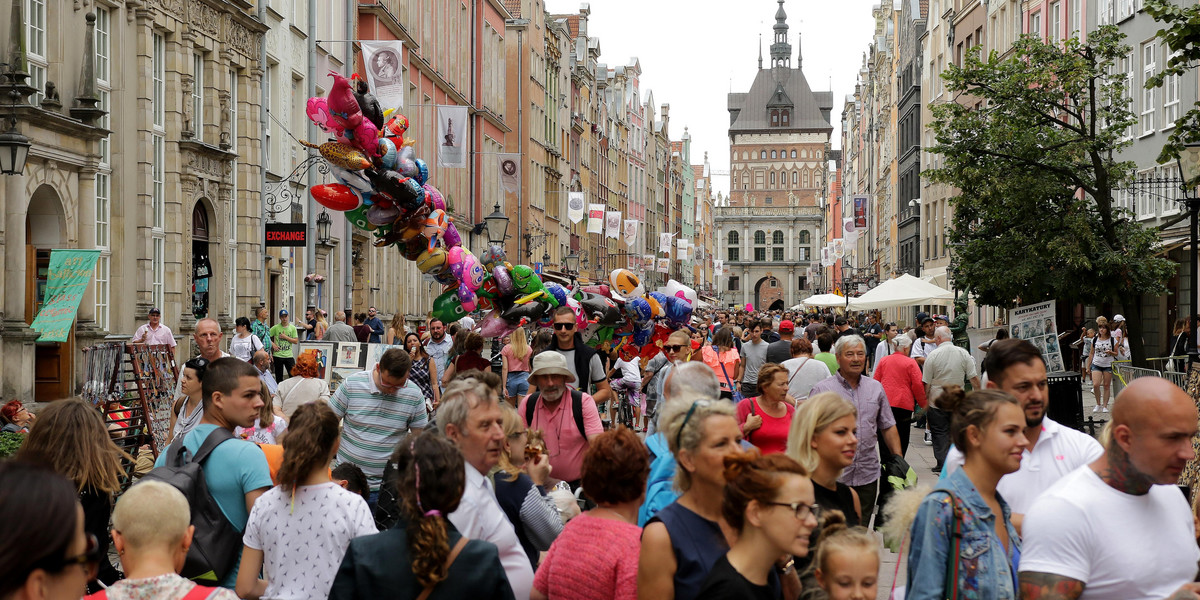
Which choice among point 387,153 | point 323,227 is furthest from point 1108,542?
point 323,227

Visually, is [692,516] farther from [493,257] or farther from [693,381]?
[493,257]

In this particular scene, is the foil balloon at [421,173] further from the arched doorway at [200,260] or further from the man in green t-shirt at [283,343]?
the arched doorway at [200,260]

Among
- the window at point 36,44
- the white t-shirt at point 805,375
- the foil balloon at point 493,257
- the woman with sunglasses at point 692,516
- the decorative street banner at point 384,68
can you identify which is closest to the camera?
the woman with sunglasses at point 692,516

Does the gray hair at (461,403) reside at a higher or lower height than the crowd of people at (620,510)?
higher

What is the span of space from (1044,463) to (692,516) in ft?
4.94

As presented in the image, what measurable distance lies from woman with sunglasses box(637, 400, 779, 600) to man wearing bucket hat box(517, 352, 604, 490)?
3.07 m

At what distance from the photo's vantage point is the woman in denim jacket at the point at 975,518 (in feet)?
13.0

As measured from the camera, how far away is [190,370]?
769cm

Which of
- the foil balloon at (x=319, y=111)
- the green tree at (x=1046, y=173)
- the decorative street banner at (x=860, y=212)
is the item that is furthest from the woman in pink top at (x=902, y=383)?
the decorative street banner at (x=860, y=212)

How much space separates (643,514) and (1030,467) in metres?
1.52

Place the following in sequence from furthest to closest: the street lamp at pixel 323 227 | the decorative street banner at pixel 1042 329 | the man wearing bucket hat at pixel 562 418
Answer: the street lamp at pixel 323 227, the decorative street banner at pixel 1042 329, the man wearing bucket hat at pixel 562 418

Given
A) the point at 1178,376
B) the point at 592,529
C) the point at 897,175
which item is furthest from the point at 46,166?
the point at 897,175

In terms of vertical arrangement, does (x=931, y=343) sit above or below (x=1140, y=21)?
below

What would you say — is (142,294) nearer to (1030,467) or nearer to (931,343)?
(931,343)
